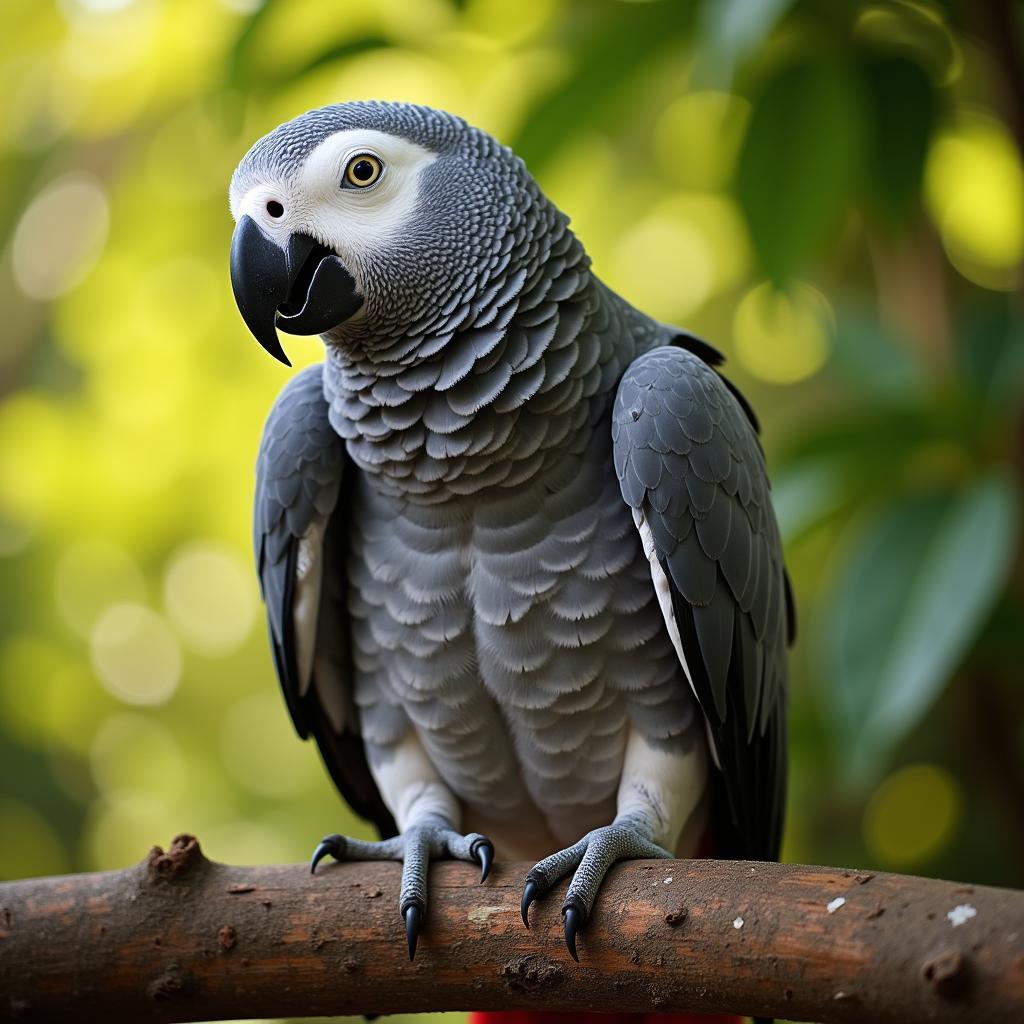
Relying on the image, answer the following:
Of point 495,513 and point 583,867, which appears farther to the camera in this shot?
point 495,513

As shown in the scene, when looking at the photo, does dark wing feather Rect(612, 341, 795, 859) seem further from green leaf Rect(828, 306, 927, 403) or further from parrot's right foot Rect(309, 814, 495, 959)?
green leaf Rect(828, 306, 927, 403)

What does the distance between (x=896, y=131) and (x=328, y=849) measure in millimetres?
1280

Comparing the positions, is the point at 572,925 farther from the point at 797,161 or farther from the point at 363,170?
the point at 797,161

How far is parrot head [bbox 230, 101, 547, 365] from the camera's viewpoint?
3.09 ft

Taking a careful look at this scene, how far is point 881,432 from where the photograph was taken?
1.67 m

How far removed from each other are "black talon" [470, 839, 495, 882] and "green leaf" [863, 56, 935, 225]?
1150 mm

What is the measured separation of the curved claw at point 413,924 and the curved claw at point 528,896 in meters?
0.08

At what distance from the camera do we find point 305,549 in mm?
1115

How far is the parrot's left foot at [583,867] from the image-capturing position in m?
0.86

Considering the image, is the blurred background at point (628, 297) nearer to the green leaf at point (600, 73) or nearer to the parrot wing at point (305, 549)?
the green leaf at point (600, 73)

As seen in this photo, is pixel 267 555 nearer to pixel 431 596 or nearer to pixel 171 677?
pixel 431 596

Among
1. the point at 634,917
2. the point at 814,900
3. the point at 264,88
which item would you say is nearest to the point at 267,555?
the point at 634,917

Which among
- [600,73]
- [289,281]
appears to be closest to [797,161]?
[600,73]

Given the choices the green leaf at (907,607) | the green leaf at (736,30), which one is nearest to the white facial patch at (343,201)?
the green leaf at (736,30)
